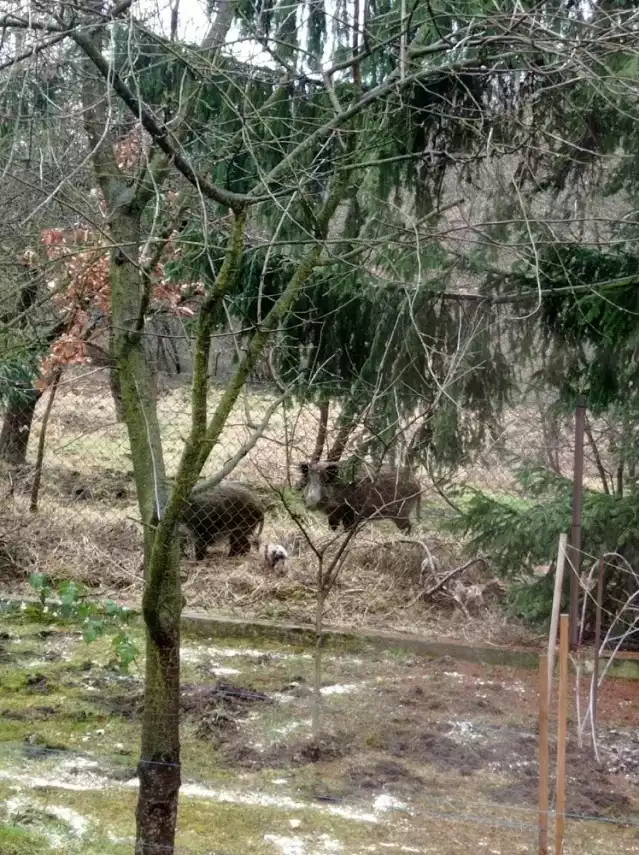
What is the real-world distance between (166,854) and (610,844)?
1643mm

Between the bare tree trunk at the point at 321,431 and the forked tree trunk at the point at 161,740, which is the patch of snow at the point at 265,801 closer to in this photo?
the forked tree trunk at the point at 161,740

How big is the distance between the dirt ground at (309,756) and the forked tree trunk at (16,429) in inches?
105

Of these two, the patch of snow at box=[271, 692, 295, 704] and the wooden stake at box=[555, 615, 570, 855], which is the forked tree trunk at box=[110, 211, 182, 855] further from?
the patch of snow at box=[271, 692, 295, 704]

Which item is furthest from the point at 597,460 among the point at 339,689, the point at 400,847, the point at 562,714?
the point at 562,714

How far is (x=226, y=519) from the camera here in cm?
653

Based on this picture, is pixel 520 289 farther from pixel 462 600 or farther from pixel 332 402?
pixel 462 600

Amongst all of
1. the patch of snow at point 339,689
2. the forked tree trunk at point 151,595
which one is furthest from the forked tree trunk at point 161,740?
the patch of snow at point 339,689

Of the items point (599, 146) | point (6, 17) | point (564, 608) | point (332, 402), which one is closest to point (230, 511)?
point (332, 402)

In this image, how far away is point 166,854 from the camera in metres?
2.66

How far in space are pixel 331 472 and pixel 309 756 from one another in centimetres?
288

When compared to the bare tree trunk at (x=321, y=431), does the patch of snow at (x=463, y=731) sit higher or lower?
lower

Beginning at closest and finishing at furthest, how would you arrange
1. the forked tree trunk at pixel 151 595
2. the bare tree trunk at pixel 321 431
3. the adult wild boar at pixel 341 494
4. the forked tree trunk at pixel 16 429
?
1. the forked tree trunk at pixel 151 595
2. the bare tree trunk at pixel 321 431
3. the adult wild boar at pixel 341 494
4. the forked tree trunk at pixel 16 429

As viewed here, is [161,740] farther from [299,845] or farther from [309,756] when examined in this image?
[309,756]

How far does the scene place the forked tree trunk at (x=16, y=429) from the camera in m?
7.61
